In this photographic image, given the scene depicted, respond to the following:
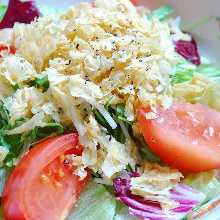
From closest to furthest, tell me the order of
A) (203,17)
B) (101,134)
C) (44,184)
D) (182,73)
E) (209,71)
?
(44,184), (101,134), (182,73), (209,71), (203,17)

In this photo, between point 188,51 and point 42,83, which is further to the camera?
point 188,51

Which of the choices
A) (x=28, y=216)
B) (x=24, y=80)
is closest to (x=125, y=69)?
(x=24, y=80)

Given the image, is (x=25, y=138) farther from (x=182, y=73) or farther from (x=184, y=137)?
(x=182, y=73)

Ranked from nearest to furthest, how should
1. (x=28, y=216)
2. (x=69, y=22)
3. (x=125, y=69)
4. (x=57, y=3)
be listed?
(x=28, y=216)
(x=125, y=69)
(x=69, y=22)
(x=57, y=3)

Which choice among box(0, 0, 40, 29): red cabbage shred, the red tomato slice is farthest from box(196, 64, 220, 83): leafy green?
box(0, 0, 40, 29): red cabbage shred

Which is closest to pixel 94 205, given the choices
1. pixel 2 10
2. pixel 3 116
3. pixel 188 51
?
pixel 3 116

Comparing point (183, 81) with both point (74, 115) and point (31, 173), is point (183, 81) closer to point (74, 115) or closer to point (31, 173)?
point (74, 115)

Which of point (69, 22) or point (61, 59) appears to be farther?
point (69, 22)
